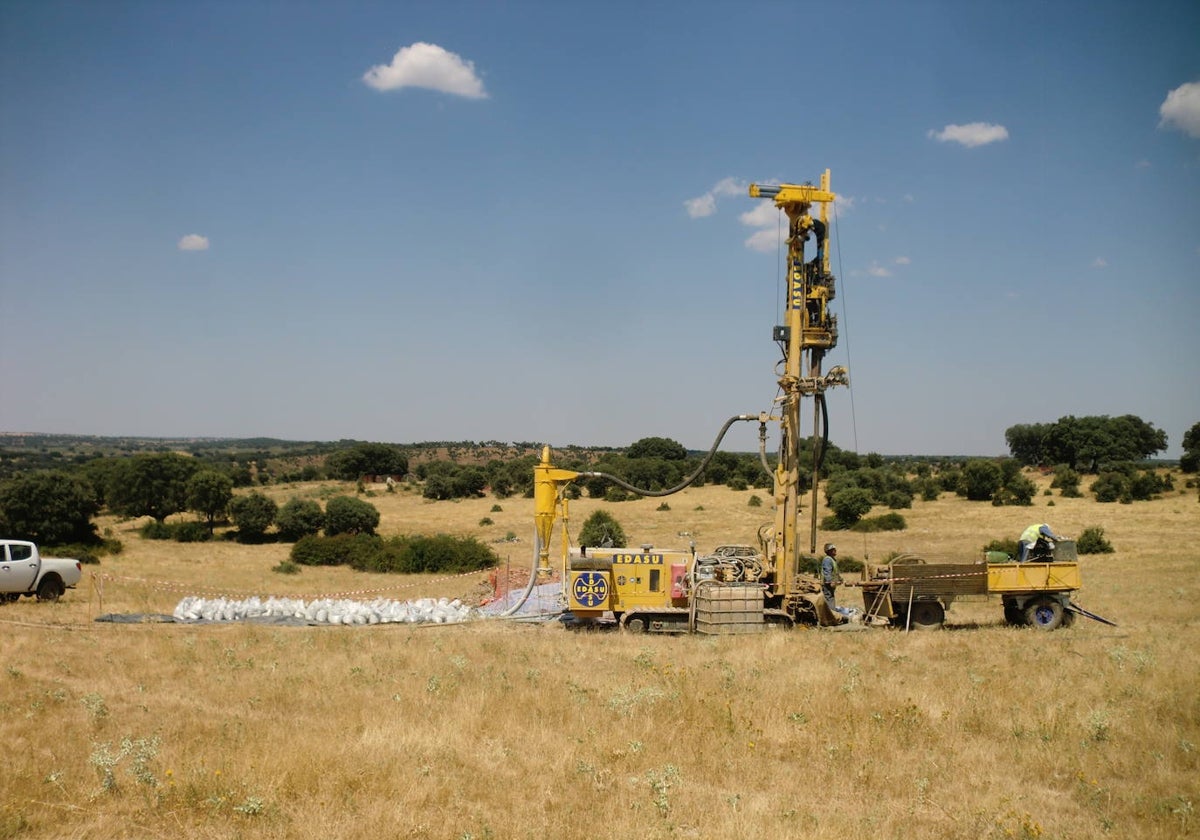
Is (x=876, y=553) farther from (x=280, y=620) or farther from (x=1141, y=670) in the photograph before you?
(x=280, y=620)

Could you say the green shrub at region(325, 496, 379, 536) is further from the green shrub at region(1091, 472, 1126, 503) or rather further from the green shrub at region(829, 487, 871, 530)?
the green shrub at region(1091, 472, 1126, 503)

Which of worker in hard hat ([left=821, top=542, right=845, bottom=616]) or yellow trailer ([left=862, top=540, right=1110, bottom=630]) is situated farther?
worker in hard hat ([left=821, top=542, right=845, bottom=616])

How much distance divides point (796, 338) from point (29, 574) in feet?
69.3

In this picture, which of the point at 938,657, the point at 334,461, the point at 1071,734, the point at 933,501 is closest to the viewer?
the point at 1071,734

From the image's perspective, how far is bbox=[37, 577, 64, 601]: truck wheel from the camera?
23.1 m

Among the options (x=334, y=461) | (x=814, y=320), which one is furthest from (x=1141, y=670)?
(x=334, y=461)

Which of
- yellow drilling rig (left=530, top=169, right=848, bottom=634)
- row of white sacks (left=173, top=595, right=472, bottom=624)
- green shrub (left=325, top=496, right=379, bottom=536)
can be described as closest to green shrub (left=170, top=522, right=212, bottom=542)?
green shrub (left=325, top=496, right=379, bottom=536)

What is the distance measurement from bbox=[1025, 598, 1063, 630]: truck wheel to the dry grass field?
0.71 meters

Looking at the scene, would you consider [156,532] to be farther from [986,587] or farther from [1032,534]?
[1032,534]

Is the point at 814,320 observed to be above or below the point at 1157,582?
above

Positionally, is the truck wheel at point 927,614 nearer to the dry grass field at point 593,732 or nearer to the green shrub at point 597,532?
the dry grass field at point 593,732

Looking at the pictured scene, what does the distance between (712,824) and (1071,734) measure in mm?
5906

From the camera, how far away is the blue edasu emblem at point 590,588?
19766 mm

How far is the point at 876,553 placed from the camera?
38.6 meters
